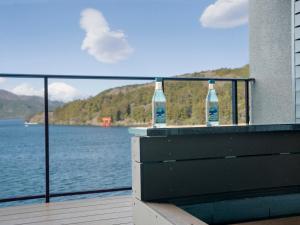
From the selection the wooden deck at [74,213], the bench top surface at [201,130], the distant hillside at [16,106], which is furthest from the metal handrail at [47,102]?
the distant hillside at [16,106]

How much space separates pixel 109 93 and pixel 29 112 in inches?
615

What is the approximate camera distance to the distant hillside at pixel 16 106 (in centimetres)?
3114

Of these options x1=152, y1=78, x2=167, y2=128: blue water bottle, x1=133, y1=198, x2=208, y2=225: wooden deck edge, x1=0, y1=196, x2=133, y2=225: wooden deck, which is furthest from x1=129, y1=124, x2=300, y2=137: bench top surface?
x1=0, y1=196, x2=133, y2=225: wooden deck

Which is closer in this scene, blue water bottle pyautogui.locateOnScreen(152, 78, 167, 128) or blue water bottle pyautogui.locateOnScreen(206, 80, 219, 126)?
blue water bottle pyautogui.locateOnScreen(152, 78, 167, 128)

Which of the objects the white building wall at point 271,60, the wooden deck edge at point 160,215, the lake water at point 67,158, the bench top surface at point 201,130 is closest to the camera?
the wooden deck edge at point 160,215

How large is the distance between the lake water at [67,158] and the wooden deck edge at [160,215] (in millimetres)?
20979

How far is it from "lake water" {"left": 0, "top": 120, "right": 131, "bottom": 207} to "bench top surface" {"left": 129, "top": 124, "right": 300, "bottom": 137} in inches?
828

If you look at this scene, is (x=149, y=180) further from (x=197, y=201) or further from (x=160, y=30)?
(x=160, y=30)

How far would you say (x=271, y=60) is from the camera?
333cm

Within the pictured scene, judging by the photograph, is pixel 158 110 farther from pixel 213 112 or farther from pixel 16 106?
pixel 16 106

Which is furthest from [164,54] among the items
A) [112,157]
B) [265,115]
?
[265,115]

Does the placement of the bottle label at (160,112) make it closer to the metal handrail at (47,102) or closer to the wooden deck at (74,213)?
the wooden deck at (74,213)

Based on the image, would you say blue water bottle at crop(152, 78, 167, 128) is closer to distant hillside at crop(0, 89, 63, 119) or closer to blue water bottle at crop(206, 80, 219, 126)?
blue water bottle at crop(206, 80, 219, 126)

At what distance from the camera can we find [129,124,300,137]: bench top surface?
153 cm
